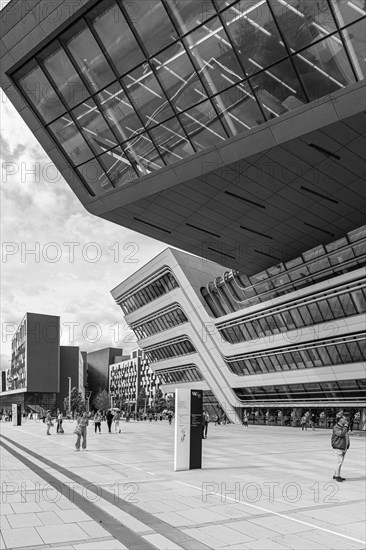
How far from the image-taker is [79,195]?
28.5 metres

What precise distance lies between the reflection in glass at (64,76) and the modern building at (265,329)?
67.8 feet

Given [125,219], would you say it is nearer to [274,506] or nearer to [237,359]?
[274,506]

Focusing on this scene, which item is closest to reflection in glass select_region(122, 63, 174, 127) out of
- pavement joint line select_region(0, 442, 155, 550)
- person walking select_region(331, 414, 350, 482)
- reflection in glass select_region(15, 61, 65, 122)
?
reflection in glass select_region(15, 61, 65, 122)

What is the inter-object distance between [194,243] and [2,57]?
15774mm

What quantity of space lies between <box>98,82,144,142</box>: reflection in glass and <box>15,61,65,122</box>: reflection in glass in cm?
257

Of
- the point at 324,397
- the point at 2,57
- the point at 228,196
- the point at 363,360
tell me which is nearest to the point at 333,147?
the point at 228,196

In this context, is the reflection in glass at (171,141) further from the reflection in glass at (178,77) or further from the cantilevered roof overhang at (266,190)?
the reflection in glass at (178,77)

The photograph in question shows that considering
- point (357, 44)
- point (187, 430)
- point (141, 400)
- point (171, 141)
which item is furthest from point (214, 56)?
point (141, 400)

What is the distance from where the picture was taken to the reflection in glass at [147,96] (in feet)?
72.7

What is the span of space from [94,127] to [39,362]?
131754mm

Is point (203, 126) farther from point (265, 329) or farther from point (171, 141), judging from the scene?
point (265, 329)

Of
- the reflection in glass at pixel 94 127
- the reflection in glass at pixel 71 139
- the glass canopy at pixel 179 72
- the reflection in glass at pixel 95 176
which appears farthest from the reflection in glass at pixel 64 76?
the reflection in glass at pixel 95 176

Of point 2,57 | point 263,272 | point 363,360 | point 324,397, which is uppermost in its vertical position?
point 2,57

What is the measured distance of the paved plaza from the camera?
8133 millimetres
